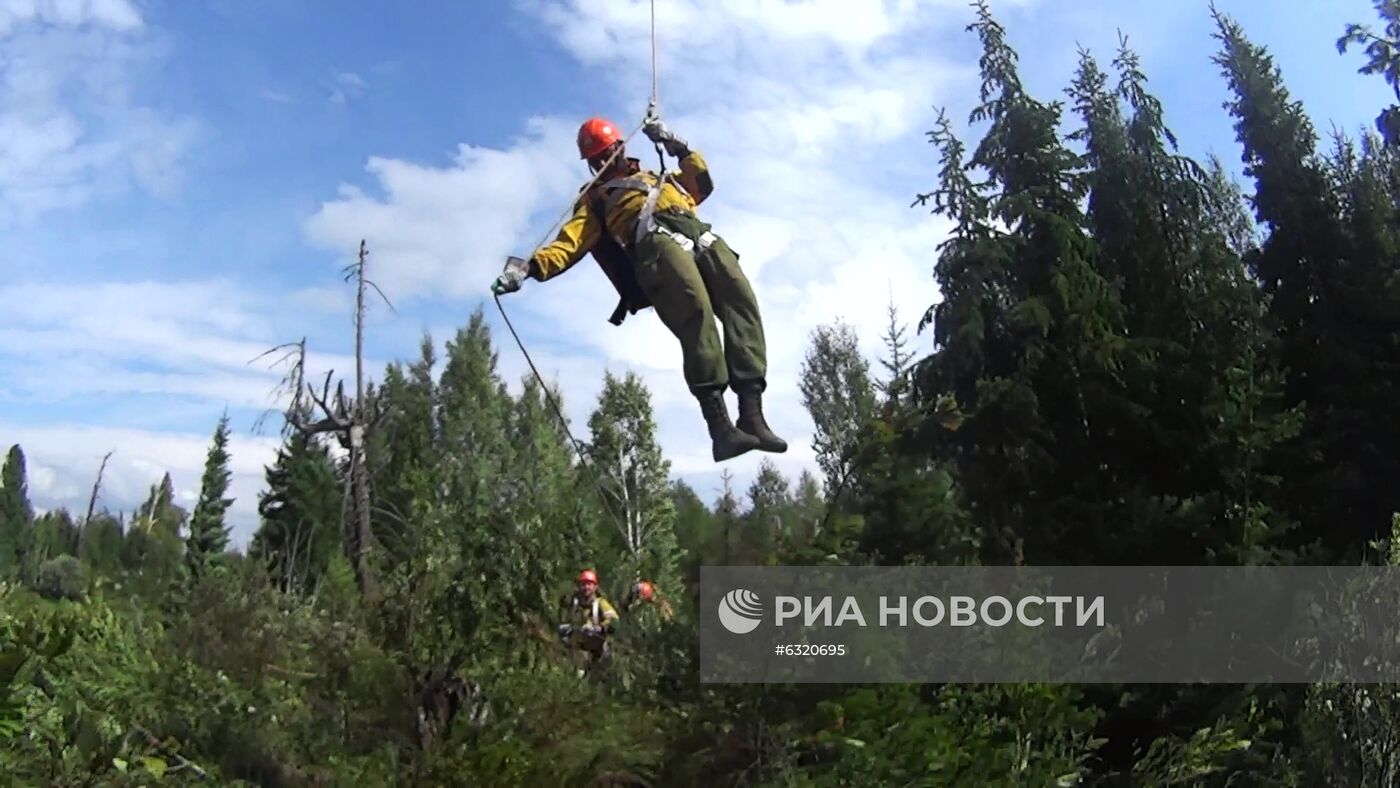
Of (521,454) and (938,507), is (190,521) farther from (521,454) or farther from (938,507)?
(938,507)

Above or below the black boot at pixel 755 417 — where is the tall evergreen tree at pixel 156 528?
above

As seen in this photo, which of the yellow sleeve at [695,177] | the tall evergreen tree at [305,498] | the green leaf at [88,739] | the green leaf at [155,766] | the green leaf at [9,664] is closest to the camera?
the green leaf at [9,664]

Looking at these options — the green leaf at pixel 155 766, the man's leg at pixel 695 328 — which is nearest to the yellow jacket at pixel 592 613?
the man's leg at pixel 695 328

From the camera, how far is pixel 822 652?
5.39m

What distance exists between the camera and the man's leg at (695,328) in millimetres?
4758

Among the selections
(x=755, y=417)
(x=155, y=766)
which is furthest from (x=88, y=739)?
(x=755, y=417)

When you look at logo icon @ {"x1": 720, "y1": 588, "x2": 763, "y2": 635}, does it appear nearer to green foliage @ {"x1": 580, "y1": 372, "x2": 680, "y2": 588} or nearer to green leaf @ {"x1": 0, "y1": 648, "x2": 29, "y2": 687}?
green foliage @ {"x1": 580, "y1": 372, "x2": 680, "y2": 588}

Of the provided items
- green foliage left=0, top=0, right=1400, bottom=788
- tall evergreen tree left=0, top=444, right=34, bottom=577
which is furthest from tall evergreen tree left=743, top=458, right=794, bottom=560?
tall evergreen tree left=0, top=444, right=34, bottom=577

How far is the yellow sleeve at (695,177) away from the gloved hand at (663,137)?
0.12 ft

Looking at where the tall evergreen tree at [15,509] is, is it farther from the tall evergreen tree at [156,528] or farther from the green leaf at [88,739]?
the green leaf at [88,739]

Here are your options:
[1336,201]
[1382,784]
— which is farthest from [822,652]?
[1336,201]

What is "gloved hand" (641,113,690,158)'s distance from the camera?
5.20m

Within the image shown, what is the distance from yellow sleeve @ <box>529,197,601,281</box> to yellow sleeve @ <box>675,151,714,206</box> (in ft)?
1.56

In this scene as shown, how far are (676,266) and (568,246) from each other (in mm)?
485
